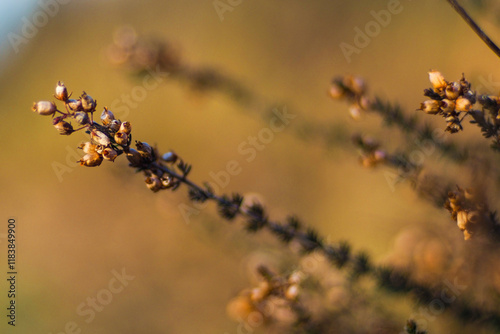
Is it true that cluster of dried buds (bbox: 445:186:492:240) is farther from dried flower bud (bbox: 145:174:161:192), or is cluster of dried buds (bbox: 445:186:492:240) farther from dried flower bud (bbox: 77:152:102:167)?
dried flower bud (bbox: 77:152:102:167)

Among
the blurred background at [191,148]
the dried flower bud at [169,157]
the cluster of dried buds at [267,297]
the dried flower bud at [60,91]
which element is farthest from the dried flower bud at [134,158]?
the blurred background at [191,148]

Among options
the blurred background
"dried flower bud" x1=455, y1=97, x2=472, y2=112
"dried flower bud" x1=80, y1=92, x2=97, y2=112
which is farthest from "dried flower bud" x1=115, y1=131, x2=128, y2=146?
the blurred background

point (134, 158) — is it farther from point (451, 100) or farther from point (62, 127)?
point (451, 100)

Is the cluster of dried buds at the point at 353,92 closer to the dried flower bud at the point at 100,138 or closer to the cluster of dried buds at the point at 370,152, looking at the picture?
the cluster of dried buds at the point at 370,152

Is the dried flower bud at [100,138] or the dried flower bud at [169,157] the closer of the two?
the dried flower bud at [100,138]

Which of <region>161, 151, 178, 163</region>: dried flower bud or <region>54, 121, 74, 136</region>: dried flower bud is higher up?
<region>161, 151, 178, 163</region>: dried flower bud

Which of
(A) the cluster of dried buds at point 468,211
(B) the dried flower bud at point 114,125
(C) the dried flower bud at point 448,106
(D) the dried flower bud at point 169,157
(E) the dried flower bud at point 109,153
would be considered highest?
(C) the dried flower bud at point 448,106
